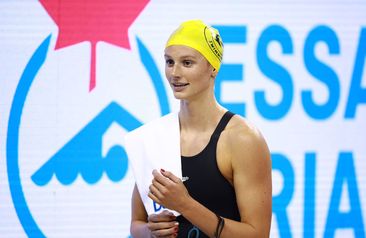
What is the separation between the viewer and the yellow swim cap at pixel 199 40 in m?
2.43

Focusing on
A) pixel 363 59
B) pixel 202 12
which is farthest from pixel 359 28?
pixel 202 12

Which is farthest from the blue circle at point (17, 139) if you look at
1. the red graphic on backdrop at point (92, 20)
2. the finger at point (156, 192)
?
the finger at point (156, 192)

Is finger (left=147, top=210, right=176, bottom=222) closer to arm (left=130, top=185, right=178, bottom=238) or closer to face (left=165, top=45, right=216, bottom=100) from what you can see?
arm (left=130, top=185, right=178, bottom=238)

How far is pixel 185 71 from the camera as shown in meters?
2.40

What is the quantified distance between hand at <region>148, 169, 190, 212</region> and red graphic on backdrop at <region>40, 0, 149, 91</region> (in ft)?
5.27

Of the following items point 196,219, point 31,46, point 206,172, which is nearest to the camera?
point 196,219

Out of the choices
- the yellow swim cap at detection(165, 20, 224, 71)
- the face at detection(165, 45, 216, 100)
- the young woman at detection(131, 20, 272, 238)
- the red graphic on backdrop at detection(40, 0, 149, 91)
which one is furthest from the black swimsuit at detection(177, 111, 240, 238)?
the red graphic on backdrop at detection(40, 0, 149, 91)

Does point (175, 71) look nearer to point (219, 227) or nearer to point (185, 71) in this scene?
point (185, 71)

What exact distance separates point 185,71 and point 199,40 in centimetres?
13

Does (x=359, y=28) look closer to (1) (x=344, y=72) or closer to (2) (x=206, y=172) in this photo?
(1) (x=344, y=72)

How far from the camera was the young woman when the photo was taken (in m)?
2.33

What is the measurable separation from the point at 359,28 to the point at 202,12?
885mm

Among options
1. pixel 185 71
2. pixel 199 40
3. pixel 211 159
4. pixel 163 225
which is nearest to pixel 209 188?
pixel 211 159

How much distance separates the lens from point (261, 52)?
3.81 metres
